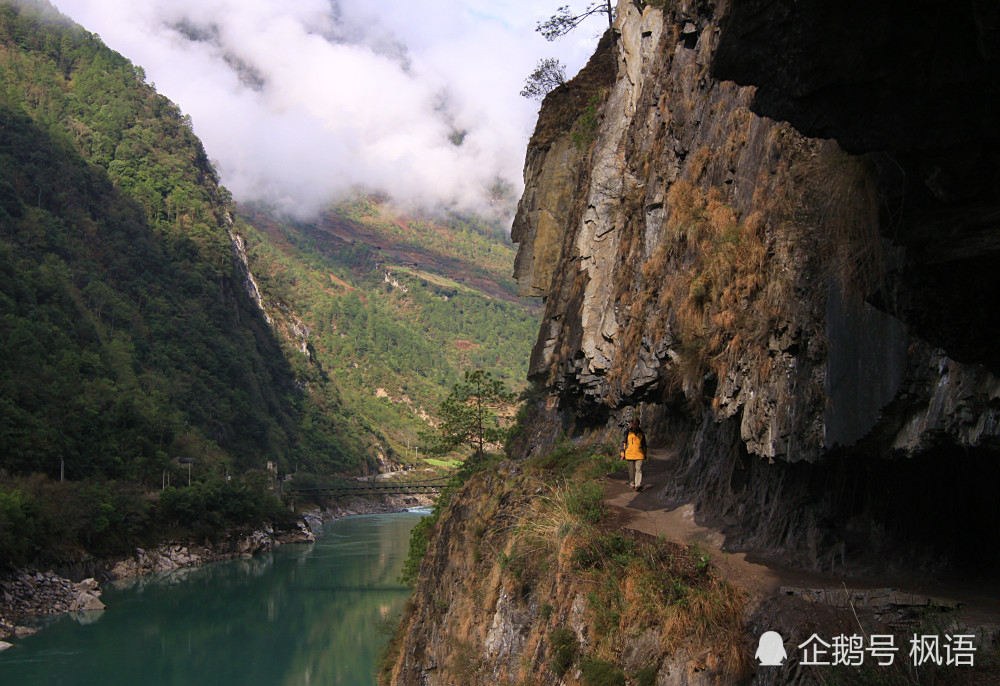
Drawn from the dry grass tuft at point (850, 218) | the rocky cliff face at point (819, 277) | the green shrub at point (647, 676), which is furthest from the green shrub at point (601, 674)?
the dry grass tuft at point (850, 218)

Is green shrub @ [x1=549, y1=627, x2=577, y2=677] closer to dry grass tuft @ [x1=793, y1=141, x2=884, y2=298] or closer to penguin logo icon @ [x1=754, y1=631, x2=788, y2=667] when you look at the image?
penguin logo icon @ [x1=754, y1=631, x2=788, y2=667]

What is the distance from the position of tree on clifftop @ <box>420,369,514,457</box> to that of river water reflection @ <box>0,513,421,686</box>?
984cm

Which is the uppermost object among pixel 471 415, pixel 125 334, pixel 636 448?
pixel 125 334

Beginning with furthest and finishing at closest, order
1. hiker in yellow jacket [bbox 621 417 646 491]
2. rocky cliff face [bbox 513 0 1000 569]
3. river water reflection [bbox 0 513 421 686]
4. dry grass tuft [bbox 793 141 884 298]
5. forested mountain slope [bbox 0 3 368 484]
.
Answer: forested mountain slope [bbox 0 3 368 484]
river water reflection [bbox 0 513 421 686]
hiker in yellow jacket [bbox 621 417 646 491]
dry grass tuft [bbox 793 141 884 298]
rocky cliff face [bbox 513 0 1000 569]

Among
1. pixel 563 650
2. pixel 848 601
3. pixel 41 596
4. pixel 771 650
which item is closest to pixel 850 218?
pixel 848 601

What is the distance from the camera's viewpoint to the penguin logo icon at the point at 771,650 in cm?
681

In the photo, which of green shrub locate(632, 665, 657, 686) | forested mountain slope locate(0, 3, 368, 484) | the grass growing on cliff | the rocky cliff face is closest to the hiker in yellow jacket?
the rocky cliff face

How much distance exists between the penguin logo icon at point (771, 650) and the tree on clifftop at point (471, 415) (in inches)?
1191

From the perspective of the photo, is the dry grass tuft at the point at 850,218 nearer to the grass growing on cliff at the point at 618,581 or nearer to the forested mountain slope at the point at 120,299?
the grass growing on cliff at the point at 618,581

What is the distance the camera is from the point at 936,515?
776 cm

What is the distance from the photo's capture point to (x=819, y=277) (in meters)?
7.94

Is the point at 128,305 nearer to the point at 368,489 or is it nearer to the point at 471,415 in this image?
the point at 368,489

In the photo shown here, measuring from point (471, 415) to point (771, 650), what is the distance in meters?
31.3

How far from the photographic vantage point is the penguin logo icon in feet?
22.3
